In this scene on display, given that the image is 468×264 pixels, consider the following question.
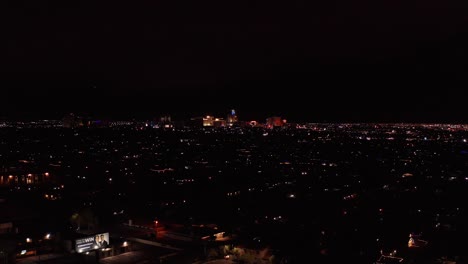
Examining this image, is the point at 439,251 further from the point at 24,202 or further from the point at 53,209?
the point at 24,202

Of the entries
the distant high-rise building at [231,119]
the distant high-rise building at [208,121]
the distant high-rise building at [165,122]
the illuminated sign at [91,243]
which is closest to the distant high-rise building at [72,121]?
the distant high-rise building at [165,122]

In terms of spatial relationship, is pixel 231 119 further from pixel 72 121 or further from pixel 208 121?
pixel 72 121

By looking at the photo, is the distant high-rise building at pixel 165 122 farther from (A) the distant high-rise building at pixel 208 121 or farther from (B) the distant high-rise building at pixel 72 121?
(B) the distant high-rise building at pixel 72 121

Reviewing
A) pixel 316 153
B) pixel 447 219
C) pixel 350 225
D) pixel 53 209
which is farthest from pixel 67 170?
pixel 316 153

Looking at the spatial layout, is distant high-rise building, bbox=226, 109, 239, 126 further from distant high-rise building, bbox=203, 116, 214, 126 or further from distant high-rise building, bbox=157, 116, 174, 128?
distant high-rise building, bbox=157, 116, 174, 128

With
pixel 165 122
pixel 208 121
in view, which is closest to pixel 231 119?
pixel 208 121

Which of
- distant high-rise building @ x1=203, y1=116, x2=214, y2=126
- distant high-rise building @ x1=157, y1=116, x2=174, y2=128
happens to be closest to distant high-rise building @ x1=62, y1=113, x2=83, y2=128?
distant high-rise building @ x1=157, y1=116, x2=174, y2=128

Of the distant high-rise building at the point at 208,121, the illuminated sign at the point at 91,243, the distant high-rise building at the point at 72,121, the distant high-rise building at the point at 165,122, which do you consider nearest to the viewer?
the illuminated sign at the point at 91,243

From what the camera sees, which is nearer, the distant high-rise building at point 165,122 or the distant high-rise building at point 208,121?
the distant high-rise building at point 165,122
